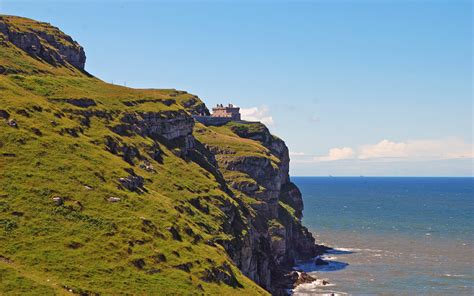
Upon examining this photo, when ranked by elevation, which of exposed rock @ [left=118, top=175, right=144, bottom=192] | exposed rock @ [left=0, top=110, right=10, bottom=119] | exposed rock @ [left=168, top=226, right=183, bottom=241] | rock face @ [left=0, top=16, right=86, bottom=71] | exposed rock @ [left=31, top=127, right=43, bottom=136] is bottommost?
exposed rock @ [left=168, top=226, right=183, bottom=241]

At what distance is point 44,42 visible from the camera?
175m

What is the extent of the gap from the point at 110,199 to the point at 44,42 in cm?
9993

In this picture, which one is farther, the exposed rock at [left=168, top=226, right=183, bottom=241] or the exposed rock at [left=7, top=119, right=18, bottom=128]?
the exposed rock at [left=7, top=119, right=18, bottom=128]

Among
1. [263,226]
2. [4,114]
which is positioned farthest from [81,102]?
[263,226]

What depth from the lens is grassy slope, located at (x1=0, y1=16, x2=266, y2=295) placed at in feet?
248

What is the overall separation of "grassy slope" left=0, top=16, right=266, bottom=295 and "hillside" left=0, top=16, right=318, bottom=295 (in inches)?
8.4

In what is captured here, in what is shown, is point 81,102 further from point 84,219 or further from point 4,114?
point 84,219

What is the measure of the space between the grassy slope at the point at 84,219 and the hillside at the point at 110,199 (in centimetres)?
21

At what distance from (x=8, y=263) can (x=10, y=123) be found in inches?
1341

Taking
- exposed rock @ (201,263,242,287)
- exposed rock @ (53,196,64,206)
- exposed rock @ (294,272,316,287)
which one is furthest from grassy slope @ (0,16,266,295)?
exposed rock @ (294,272,316,287)

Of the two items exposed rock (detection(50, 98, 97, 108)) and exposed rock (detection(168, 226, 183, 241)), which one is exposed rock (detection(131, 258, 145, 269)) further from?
exposed rock (detection(50, 98, 97, 108))

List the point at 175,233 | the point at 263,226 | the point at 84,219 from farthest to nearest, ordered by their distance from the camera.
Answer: the point at 263,226 → the point at 175,233 → the point at 84,219

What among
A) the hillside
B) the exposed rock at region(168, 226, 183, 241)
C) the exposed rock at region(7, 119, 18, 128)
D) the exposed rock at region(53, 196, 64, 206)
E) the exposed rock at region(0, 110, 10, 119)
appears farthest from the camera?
the exposed rock at region(0, 110, 10, 119)

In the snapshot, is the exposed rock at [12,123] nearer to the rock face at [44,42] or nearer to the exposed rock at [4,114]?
the exposed rock at [4,114]
